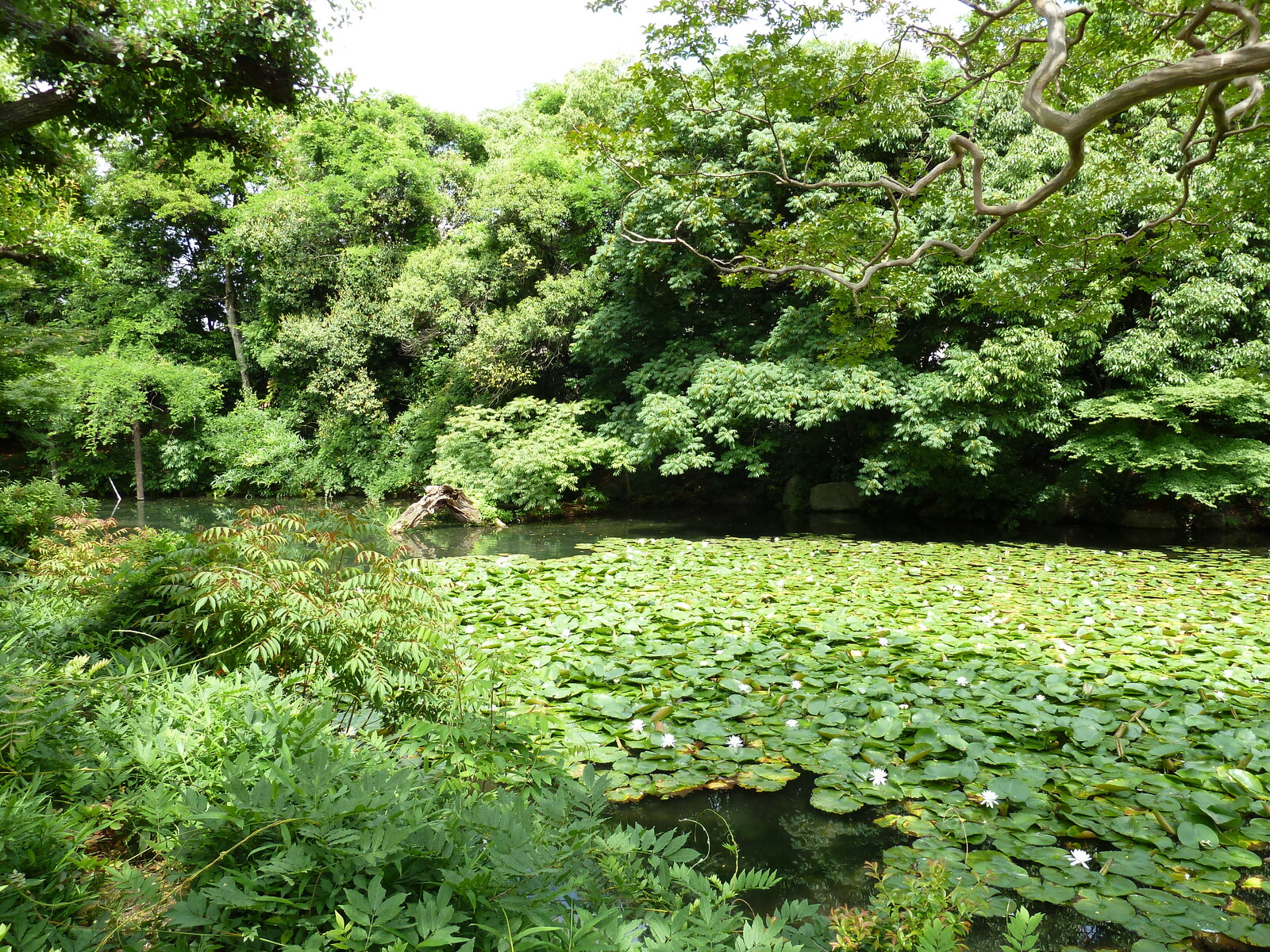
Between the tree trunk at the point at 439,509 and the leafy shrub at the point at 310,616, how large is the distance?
7.73m

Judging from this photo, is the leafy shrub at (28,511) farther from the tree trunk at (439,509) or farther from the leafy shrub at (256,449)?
the leafy shrub at (256,449)

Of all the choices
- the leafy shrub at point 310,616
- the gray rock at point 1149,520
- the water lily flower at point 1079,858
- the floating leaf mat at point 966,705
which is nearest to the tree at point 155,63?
the leafy shrub at point 310,616

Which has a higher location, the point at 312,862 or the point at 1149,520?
the point at 312,862

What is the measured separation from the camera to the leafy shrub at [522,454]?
11695mm

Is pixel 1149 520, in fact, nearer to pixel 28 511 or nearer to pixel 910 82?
pixel 910 82

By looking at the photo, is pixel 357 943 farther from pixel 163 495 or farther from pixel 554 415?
pixel 163 495

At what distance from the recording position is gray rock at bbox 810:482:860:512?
12438 millimetres

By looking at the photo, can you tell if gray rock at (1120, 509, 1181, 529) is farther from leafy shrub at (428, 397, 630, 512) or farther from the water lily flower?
the water lily flower

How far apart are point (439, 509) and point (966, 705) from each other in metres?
9.48

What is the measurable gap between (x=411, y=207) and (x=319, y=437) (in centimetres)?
624

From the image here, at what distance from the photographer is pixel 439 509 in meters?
11.3

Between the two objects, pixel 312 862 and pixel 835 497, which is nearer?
pixel 312 862

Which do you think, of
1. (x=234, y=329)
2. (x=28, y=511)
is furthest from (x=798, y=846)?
(x=234, y=329)

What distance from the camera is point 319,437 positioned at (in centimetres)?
1666
